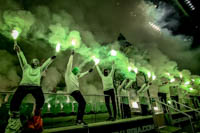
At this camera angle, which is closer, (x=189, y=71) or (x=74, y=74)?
(x=74, y=74)

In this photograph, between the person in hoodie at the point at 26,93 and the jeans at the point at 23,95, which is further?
the jeans at the point at 23,95

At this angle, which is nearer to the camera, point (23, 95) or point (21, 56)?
point (23, 95)

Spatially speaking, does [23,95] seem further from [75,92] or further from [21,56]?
[75,92]

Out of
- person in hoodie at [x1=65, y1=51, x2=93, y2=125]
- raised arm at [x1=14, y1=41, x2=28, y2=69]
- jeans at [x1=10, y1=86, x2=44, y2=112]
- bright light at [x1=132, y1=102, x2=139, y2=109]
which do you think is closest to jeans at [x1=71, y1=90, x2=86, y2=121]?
person in hoodie at [x1=65, y1=51, x2=93, y2=125]

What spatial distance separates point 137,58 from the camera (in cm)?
1409

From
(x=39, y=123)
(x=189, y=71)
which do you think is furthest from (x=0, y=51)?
(x=189, y=71)

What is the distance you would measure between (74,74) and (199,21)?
13581mm

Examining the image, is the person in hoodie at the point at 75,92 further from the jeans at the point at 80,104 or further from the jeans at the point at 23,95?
the jeans at the point at 23,95

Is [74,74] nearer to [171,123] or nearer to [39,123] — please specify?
[39,123]

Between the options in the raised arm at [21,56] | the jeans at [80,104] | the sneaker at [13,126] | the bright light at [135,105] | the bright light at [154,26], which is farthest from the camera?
the bright light at [154,26]

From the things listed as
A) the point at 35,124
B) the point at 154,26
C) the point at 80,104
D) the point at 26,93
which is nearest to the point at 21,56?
the point at 26,93

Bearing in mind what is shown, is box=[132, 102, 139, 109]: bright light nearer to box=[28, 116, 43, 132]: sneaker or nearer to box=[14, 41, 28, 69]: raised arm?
box=[28, 116, 43, 132]: sneaker

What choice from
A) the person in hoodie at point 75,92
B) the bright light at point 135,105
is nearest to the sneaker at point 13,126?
the person in hoodie at point 75,92

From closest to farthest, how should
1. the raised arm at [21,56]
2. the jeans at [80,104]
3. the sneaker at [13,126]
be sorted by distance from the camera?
1. the sneaker at [13,126]
2. the raised arm at [21,56]
3. the jeans at [80,104]
